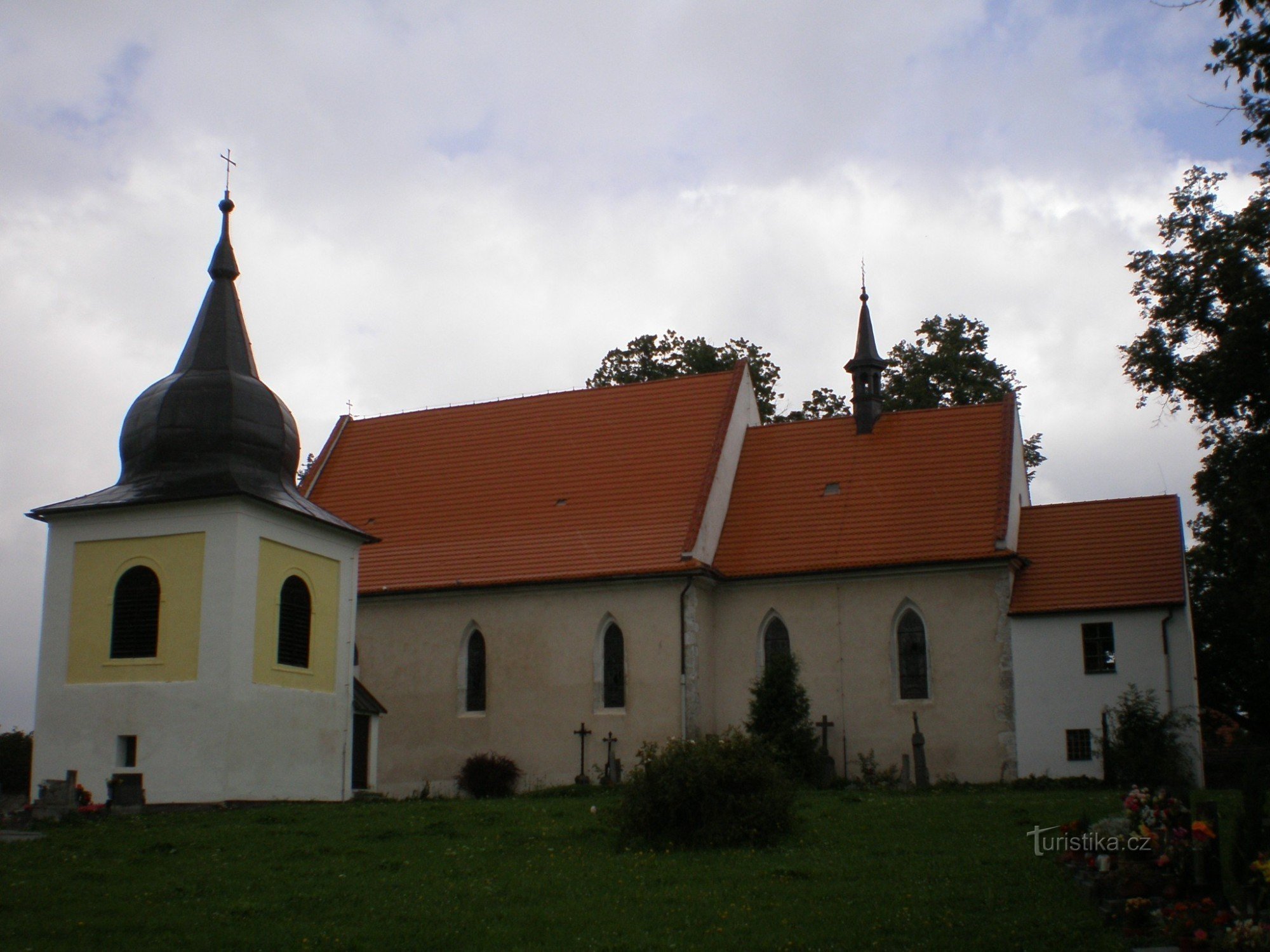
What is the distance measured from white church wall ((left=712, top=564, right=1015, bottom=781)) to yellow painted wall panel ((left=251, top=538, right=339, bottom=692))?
8702 millimetres

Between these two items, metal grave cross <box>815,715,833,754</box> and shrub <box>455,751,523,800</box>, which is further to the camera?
shrub <box>455,751,523,800</box>

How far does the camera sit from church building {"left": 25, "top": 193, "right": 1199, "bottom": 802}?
78.7 ft

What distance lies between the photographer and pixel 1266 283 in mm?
22609

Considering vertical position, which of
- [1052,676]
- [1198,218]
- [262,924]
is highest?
[1198,218]

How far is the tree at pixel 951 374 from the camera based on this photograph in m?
40.0

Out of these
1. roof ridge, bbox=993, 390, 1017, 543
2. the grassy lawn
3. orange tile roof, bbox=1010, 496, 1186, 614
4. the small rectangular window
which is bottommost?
the grassy lawn

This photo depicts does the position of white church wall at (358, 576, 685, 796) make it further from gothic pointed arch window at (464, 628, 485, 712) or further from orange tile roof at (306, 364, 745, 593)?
orange tile roof at (306, 364, 745, 593)

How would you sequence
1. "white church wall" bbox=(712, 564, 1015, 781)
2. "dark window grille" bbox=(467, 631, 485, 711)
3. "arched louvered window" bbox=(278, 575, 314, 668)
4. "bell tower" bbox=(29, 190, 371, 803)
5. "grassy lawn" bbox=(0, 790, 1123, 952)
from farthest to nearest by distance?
"dark window grille" bbox=(467, 631, 485, 711) < "white church wall" bbox=(712, 564, 1015, 781) < "arched louvered window" bbox=(278, 575, 314, 668) < "bell tower" bbox=(29, 190, 371, 803) < "grassy lawn" bbox=(0, 790, 1123, 952)

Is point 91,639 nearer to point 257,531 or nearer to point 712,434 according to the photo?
point 257,531

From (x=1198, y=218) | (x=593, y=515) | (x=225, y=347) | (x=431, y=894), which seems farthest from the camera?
(x=593, y=515)

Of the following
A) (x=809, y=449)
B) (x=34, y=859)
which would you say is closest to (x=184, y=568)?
(x=34, y=859)

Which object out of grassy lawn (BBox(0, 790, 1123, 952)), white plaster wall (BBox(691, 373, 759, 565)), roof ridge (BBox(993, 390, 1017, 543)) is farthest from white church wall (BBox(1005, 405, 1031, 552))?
grassy lawn (BBox(0, 790, 1123, 952))

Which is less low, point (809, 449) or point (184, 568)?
point (809, 449)

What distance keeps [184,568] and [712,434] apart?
13.1 metres
